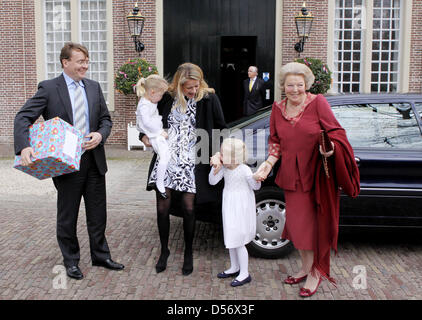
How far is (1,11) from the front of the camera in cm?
1334

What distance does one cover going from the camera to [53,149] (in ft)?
11.7

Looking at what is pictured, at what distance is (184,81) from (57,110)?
3.66ft

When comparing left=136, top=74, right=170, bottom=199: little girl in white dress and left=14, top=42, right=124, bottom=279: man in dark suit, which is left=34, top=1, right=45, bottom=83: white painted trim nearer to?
left=14, top=42, right=124, bottom=279: man in dark suit

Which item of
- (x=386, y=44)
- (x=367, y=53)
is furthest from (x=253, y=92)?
(x=386, y=44)

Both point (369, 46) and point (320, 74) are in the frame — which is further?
point (369, 46)

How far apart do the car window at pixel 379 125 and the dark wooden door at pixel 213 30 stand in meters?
8.90

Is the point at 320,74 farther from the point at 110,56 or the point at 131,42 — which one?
the point at 110,56

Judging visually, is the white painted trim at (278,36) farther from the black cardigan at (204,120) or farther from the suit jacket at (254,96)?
the black cardigan at (204,120)

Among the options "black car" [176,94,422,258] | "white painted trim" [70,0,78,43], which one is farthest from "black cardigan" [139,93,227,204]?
"white painted trim" [70,0,78,43]

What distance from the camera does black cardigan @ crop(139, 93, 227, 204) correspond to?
4.07m

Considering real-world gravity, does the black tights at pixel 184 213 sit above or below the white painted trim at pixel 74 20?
below

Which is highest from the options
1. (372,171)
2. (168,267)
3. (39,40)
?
(39,40)

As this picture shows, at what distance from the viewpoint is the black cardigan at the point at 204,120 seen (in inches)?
160

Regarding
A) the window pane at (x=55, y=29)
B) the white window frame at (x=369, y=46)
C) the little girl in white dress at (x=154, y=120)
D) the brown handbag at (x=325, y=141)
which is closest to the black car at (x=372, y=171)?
Result: the little girl in white dress at (x=154, y=120)
